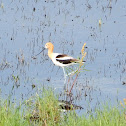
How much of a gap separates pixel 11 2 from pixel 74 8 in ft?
7.07

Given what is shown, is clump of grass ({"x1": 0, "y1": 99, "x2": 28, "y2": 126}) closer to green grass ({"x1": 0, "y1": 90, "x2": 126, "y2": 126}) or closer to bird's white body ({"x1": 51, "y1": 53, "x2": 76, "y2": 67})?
green grass ({"x1": 0, "y1": 90, "x2": 126, "y2": 126})

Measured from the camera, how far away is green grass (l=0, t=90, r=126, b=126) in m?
8.69

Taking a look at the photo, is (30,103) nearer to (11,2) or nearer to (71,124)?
(71,124)

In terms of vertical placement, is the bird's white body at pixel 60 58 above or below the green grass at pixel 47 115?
above

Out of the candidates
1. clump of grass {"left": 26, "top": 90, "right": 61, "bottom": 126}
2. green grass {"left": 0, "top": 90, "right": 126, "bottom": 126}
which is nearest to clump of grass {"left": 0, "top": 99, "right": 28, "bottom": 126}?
green grass {"left": 0, "top": 90, "right": 126, "bottom": 126}

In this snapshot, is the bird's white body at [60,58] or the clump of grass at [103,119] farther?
the bird's white body at [60,58]

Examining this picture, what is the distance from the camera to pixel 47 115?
379 inches

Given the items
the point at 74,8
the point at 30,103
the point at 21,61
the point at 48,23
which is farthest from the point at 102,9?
the point at 30,103

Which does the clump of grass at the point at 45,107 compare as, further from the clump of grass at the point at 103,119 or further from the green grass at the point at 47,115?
the clump of grass at the point at 103,119

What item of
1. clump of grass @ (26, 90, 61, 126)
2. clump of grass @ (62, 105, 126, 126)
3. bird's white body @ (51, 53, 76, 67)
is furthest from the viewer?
bird's white body @ (51, 53, 76, 67)

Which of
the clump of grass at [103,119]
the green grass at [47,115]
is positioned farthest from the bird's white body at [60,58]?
the clump of grass at [103,119]

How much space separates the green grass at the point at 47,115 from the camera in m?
8.69

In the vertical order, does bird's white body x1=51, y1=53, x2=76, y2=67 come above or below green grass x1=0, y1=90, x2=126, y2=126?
above

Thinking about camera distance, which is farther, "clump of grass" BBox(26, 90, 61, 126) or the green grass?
"clump of grass" BBox(26, 90, 61, 126)
